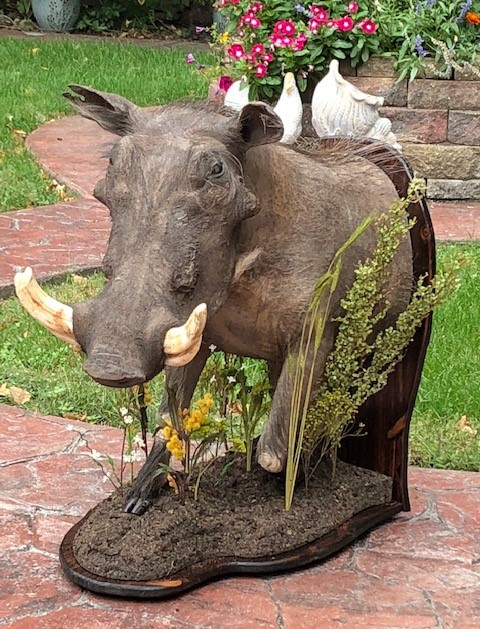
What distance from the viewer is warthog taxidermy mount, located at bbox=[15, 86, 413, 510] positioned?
255cm

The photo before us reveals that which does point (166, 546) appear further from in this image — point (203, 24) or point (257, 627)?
point (203, 24)

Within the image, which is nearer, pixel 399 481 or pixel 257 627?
pixel 257 627

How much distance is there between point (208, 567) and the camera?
3162 millimetres

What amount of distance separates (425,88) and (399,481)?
4.55 metres

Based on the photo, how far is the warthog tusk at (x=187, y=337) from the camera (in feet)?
8.20

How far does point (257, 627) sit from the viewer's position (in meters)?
3.01

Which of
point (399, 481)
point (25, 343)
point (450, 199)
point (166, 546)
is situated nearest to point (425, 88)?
point (450, 199)

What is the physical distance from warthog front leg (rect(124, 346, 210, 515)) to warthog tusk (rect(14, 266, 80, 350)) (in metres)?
0.73

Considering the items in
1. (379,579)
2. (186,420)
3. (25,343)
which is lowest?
(25,343)

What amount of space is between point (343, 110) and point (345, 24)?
126 centimetres

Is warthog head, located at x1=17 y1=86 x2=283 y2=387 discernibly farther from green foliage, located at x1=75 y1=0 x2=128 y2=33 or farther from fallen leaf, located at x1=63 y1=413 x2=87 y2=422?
green foliage, located at x1=75 y1=0 x2=128 y2=33

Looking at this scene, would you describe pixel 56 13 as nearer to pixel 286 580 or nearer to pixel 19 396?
pixel 19 396

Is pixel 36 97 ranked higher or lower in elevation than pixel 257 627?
lower

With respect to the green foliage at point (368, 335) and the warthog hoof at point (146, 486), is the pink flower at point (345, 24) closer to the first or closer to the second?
the green foliage at point (368, 335)
